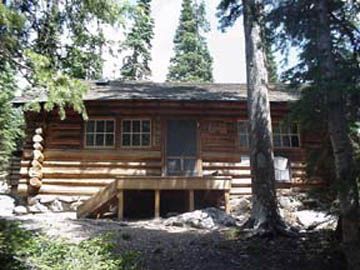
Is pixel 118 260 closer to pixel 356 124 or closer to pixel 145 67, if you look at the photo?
pixel 356 124

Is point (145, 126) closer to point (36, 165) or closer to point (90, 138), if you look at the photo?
point (90, 138)

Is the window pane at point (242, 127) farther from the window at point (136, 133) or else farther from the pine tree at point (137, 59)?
the pine tree at point (137, 59)

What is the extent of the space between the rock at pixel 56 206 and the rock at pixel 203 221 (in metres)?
4.51

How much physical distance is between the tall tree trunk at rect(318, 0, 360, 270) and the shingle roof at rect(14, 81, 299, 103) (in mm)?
6405

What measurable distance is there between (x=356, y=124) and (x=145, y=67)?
103 feet

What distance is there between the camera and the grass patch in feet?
22.8

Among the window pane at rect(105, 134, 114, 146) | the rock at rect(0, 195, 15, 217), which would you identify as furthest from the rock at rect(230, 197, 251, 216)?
the rock at rect(0, 195, 15, 217)

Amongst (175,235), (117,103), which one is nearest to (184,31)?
(117,103)

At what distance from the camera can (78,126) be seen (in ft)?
48.5

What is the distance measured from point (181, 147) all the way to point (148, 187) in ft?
9.27

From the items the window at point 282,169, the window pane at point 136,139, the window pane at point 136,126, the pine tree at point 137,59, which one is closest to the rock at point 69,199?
the window pane at point 136,139

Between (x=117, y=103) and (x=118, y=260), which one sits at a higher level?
(x=117, y=103)

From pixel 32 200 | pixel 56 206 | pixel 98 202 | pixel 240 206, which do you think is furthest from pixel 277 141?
pixel 32 200

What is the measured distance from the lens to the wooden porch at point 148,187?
12.1 metres
